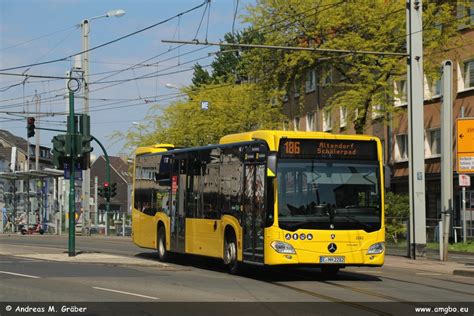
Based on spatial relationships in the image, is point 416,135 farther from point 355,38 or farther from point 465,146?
point 355,38

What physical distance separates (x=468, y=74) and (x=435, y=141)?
4.37 m

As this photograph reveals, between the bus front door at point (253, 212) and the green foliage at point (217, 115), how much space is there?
79.7 ft

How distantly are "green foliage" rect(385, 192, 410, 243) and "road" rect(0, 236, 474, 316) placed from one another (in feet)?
33.8

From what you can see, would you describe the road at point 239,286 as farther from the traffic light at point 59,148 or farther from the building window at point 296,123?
the building window at point 296,123

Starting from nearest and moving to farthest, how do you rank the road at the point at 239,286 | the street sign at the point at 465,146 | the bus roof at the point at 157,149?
1. the road at the point at 239,286
2. the bus roof at the point at 157,149
3. the street sign at the point at 465,146

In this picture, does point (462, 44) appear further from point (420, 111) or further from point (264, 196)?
point (264, 196)

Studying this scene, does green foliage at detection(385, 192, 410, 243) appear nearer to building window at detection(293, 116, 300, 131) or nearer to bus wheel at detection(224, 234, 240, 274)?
bus wheel at detection(224, 234, 240, 274)

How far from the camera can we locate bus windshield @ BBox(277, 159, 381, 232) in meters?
15.3

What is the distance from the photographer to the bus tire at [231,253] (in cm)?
1698

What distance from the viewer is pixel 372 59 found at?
32438 millimetres

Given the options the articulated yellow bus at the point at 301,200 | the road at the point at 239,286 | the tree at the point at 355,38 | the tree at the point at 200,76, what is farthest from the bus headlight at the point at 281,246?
the tree at the point at 200,76

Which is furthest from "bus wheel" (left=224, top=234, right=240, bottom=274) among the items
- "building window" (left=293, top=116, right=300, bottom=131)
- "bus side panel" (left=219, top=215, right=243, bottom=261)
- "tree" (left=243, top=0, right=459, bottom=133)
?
"building window" (left=293, top=116, right=300, bottom=131)

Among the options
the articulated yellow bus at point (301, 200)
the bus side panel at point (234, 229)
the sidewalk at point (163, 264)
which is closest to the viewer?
the articulated yellow bus at point (301, 200)

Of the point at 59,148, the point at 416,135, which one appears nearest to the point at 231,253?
the point at 59,148
